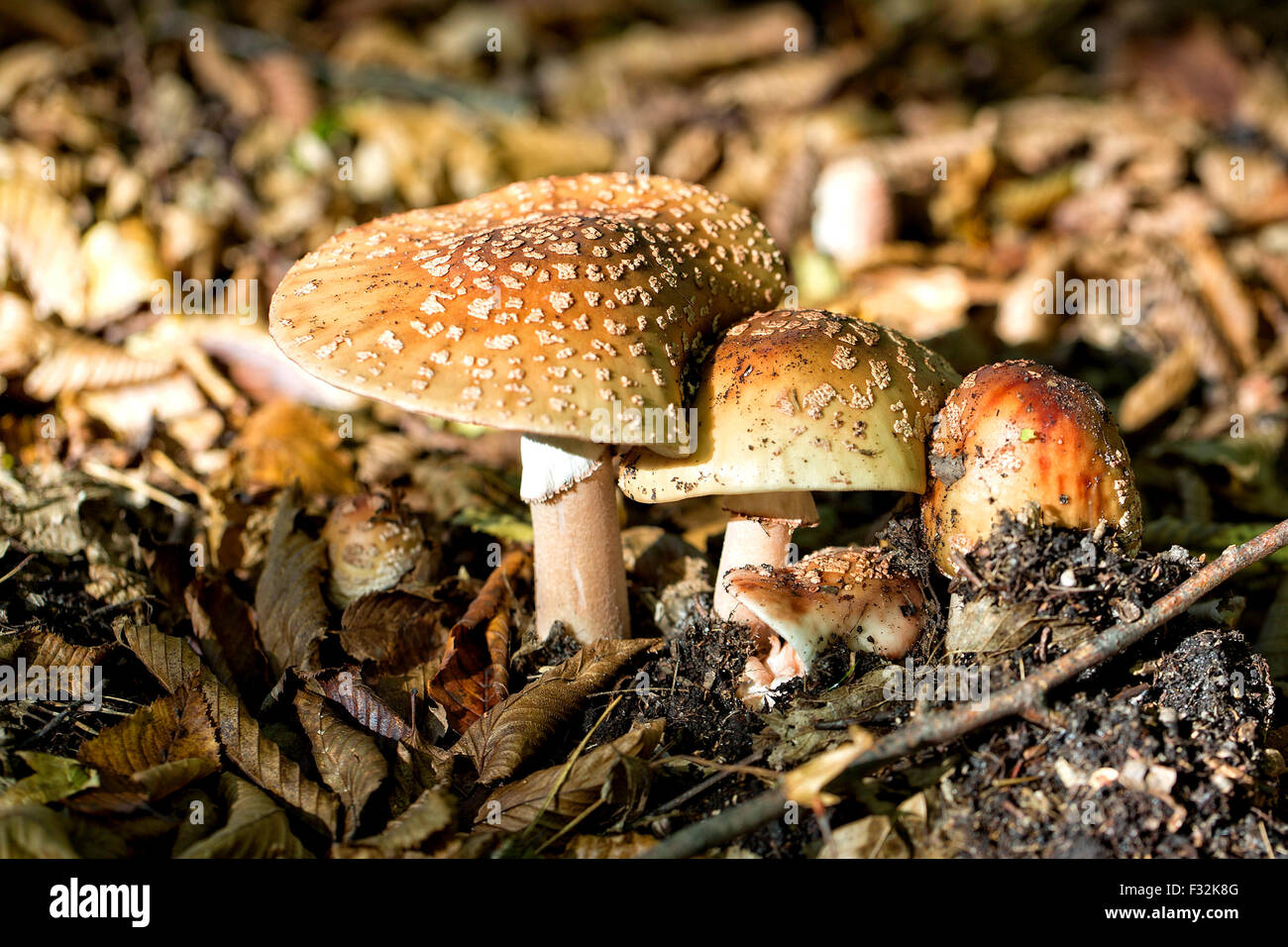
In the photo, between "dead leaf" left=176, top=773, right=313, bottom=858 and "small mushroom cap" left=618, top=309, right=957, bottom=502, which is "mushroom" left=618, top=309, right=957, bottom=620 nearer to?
"small mushroom cap" left=618, top=309, right=957, bottom=502

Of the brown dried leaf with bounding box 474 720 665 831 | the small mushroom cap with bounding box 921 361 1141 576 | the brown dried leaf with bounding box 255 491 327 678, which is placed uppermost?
the small mushroom cap with bounding box 921 361 1141 576

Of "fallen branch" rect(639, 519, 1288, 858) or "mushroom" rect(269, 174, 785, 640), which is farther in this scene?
"mushroom" rect(269, 174, 785, 640)

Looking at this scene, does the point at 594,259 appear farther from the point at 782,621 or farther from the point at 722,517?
the point at 722,517

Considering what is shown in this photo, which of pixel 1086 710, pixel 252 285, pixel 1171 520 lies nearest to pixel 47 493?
pixel 252 285

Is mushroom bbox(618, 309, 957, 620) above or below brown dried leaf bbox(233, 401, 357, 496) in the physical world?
above

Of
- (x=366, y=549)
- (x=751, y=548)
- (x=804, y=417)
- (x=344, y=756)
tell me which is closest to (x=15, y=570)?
(x=366, y=549)

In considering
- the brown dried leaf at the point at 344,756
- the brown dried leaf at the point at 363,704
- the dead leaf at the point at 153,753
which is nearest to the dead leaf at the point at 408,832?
the brown dried leaf at the point at 344,756

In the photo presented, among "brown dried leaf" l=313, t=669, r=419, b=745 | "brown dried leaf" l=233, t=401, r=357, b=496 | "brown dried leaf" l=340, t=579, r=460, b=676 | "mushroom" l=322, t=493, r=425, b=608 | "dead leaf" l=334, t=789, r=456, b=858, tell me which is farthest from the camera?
"brown dried leaf" l=233, t=401, r=357, b=496

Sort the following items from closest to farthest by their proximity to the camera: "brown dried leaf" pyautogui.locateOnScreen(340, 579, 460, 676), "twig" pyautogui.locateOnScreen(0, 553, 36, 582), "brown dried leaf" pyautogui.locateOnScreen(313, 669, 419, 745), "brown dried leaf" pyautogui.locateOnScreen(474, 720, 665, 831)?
"brown dried leaf" pyautogui.locateOnScreen(474, 720, 665, 831) < "brown dried leaf" pyautogui.locateOnScreen(313, 669, 419, 745) < "twig" pyautogui.locateOnScreen(0, 553, 36, 582) < "brown dried leaf" pyautogui.locateOnScreen(340, 579, 460, 676)

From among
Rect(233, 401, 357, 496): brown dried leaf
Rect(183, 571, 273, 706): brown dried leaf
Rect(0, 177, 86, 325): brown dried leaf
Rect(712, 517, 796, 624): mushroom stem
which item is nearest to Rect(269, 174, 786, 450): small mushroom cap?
Rect(712, 517, 796, 624): mushroom stem
